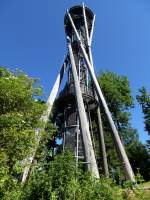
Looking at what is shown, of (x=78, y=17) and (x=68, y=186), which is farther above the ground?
(x=78, y=17)

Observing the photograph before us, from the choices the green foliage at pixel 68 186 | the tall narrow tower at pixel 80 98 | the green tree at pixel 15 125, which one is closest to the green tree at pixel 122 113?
the tall narrow tower at pixel 80 98

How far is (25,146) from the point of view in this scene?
9.22 metres

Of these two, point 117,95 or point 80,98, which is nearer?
point 80,98

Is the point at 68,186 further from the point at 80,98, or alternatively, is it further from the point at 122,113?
the point at 122,113

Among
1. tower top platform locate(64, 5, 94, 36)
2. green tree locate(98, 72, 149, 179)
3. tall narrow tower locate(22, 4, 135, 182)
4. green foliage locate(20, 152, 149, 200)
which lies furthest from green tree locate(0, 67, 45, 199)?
green tree locate(98, 72, 149, 179)

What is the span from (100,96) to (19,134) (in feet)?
25.5

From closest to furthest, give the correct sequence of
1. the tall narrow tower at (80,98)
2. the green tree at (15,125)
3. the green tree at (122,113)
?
the green tree at (15,125)
the tall narrow tower at (80,98)
the green tree at (122,113)

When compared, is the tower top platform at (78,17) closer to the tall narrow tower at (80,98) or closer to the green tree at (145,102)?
the tall narrow tower at (80,98)

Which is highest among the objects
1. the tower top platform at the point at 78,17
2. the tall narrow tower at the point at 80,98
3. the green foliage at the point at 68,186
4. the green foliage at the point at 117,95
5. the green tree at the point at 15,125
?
the tower top platform at the point at 78,17

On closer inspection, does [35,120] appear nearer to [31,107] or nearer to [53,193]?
[31,107]

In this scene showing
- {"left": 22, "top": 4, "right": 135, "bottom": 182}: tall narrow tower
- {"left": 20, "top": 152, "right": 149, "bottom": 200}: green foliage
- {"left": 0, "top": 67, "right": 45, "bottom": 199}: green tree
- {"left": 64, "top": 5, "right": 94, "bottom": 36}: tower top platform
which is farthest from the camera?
{"left": 64, "top": 5, "right": 94, "bottom": 36}: tower top platform

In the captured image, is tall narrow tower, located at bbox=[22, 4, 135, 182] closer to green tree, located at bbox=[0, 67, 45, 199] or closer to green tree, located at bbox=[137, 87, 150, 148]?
green tree, located at bbox=[0, 67, 45, 199]

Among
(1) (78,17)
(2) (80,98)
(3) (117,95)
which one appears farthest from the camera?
(3) (117,95)

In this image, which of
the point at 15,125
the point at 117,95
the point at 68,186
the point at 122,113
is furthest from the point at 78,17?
the point at 68,186
